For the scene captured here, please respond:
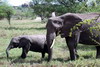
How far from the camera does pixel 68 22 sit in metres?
Result: 8.14

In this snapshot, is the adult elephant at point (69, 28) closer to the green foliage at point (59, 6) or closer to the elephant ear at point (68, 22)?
the elephant ear at point (68, 22)

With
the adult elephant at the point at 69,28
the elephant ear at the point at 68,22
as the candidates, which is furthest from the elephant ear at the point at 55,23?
the elephant ear at the point at 68,22

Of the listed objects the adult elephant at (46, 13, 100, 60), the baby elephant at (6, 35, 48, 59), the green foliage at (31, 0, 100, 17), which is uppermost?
the adult elephant at (46, 13, 100, 60)

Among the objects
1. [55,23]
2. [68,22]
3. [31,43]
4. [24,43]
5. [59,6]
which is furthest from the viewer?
[59,6]

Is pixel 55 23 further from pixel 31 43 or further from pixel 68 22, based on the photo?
pixel 31 43

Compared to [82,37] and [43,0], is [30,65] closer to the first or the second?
[82,37]

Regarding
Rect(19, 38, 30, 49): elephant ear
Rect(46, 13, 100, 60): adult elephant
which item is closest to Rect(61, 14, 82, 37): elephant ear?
Rect(46, 13, 100, 60): adult elephant

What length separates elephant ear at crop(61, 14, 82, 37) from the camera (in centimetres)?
802

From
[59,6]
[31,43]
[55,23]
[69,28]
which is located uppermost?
[55,23]

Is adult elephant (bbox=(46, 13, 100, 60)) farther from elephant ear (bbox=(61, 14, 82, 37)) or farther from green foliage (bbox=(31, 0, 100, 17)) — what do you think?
green foliage (bbox=(31, 0, 100, 17))

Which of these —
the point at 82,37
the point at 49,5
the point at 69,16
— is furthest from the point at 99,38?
the point at 49,5

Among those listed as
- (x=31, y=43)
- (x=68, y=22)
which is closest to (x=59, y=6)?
(x=31, y=43)

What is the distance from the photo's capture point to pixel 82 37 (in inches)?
328

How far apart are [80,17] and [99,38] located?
1.03 meters
